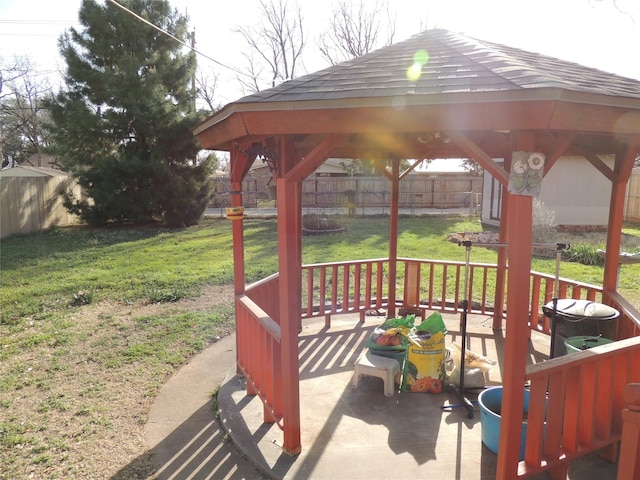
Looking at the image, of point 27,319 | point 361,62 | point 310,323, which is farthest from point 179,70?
point 361,62

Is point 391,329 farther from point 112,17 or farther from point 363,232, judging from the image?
point 112,17

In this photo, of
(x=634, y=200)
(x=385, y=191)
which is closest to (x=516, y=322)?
(x=634, y=200)

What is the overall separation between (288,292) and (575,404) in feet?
6.02

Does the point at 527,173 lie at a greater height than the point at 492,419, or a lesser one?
greater

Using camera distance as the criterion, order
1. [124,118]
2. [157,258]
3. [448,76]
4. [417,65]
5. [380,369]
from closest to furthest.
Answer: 1. [448,76]
2. [417,65]
3. [380,369]
4. [157,258]
5. [124,118]

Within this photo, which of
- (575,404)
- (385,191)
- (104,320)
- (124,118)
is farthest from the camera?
(385,191)

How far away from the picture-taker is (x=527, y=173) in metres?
A: 2.06

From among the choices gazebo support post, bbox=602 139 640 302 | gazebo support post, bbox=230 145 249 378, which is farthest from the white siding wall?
gazebo support post, bbox=230 145 249 378

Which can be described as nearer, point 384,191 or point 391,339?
point 391,339

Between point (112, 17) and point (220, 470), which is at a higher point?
point (112, 17)

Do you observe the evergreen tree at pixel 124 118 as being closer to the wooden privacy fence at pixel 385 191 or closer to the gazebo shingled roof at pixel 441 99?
the wooden privacy fence at pixel 385 191

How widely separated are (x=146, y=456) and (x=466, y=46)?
3.73 meters

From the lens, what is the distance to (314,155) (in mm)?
2500

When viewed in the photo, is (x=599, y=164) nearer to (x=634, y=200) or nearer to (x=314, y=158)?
(x=314, y=158)
